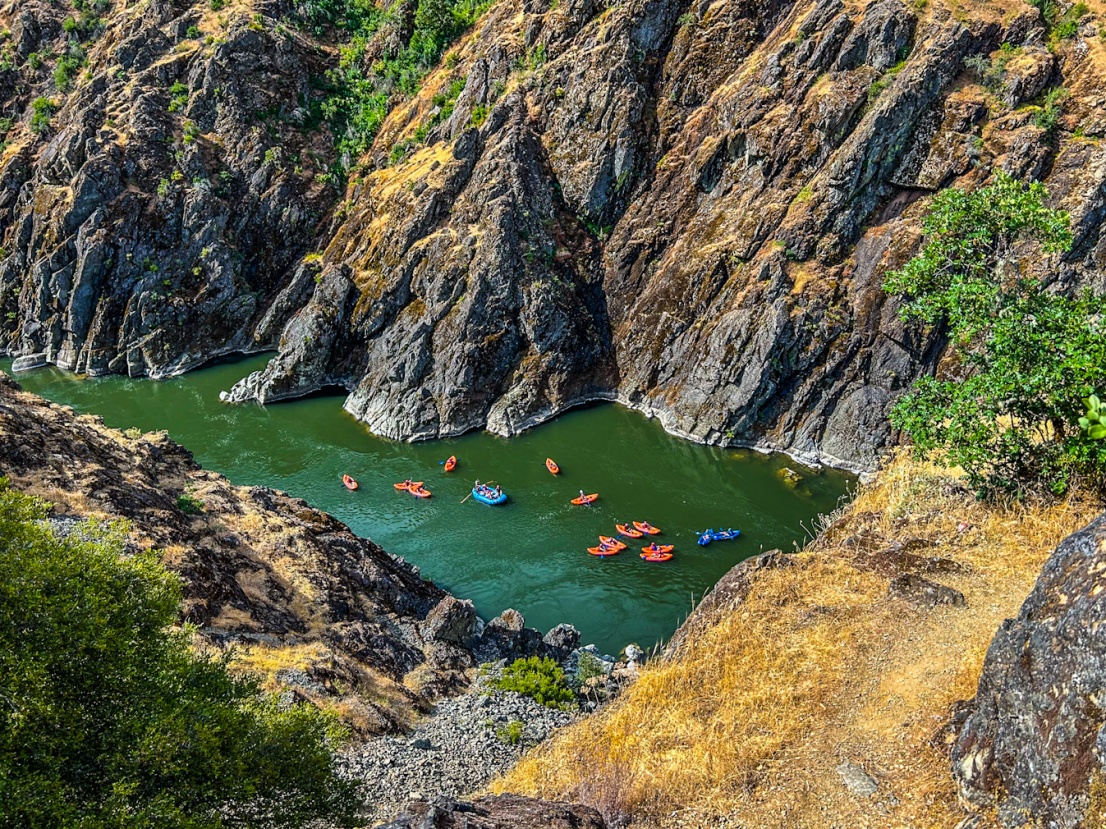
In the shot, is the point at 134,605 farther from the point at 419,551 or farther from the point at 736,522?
the point at 736,522

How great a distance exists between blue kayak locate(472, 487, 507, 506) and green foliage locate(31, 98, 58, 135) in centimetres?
6417

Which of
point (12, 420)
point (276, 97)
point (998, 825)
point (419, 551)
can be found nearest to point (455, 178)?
point (276, 97)

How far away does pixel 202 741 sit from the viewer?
352 inches

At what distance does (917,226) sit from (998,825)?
4694cm

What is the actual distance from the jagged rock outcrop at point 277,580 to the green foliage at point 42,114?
5578 cm

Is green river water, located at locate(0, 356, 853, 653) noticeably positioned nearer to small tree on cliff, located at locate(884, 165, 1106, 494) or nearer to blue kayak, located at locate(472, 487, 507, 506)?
blue kayak, located at locate(472, 487, 507, 506)

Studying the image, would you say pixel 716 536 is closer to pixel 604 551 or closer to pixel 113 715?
pixel 604 551

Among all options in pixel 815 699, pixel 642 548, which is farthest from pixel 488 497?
pixel 815 699

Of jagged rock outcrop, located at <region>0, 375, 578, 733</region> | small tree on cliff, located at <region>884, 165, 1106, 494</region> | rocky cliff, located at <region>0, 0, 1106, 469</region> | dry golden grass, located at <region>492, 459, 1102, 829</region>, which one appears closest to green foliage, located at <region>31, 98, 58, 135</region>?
rocky cliff, located at <region>0, 0, 1106, 469</region>

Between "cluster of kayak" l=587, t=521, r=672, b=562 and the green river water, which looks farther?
"cluster of kayak" l=587, t=521, r=672, b=562

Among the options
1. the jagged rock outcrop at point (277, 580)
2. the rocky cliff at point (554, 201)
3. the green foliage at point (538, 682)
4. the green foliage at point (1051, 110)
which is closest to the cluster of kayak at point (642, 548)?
the jagged rock outcrop at point (277, 580)

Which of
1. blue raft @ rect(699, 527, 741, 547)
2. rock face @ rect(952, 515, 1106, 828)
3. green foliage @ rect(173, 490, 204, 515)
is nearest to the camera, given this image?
rock face @ rect(952, 515, 1106, 828)

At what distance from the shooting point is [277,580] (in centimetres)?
2431

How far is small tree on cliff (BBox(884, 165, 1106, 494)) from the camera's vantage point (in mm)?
13711
